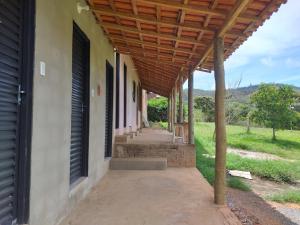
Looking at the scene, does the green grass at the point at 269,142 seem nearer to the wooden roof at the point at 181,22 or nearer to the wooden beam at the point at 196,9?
the wooden roof at the point at 181,22

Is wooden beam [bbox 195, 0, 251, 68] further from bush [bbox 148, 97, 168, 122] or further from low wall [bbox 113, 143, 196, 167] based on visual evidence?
bush [bbox 148, 97, 168, 122]

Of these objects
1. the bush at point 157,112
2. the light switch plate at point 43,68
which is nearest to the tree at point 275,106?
the bush at point 157,112

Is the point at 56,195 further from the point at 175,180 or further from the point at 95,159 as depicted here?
the point at 175,180

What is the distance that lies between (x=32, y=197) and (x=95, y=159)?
3242 mm

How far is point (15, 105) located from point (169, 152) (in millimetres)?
6364

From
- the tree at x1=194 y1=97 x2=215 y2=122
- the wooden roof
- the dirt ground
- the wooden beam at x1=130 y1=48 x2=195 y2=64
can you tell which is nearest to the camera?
the wooden roof

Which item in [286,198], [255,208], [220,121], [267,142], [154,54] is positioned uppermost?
[154,54]

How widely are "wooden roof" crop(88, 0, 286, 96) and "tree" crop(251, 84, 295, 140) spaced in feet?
67.8

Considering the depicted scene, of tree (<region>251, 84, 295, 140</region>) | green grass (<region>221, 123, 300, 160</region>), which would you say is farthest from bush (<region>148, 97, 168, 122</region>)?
tree (<region>251, 84, 295, 140</region>)

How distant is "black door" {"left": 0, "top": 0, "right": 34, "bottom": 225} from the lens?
114 inches

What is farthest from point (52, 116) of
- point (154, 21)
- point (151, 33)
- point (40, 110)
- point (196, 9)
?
point (151, 33)

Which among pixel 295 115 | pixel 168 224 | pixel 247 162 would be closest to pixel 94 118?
pixel 168 224

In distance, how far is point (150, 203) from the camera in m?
5.26

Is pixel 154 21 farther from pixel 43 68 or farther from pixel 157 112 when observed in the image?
pixel 157 112
